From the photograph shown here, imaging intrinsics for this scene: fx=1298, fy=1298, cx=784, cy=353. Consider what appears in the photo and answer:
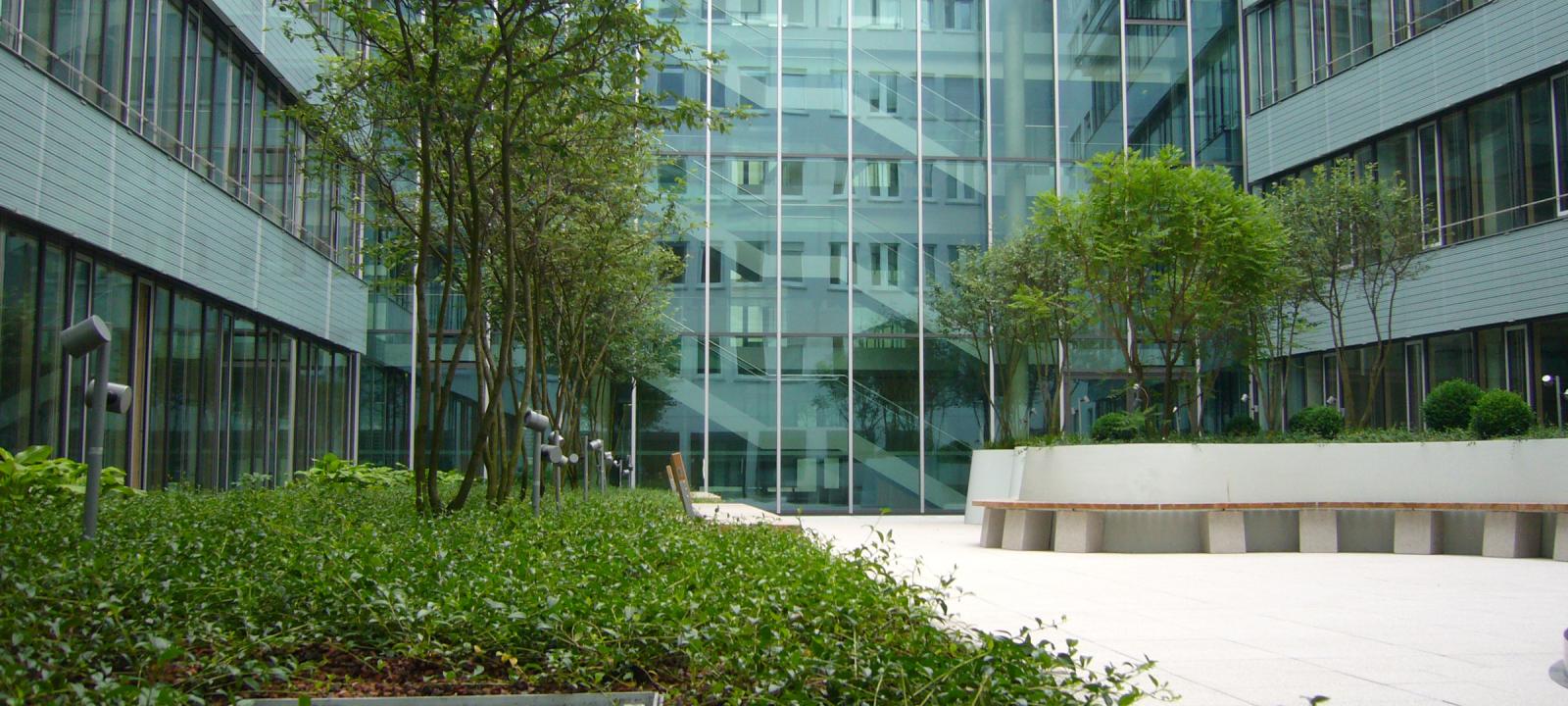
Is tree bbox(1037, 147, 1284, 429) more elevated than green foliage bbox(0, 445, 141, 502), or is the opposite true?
tree bbox(1037, 147, 1284, 429)

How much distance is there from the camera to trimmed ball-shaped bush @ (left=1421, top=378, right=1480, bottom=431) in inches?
620

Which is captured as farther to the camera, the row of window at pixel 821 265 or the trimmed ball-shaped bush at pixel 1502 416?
Result: the row of window at pixel 821 265

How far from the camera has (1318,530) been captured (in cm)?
1519

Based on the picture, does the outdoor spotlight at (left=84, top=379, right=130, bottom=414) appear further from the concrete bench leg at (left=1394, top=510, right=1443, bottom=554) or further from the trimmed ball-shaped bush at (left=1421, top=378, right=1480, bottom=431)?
the trimmed ball-shaped bush at (left=1421, top=378, right=1480, bottom=431)

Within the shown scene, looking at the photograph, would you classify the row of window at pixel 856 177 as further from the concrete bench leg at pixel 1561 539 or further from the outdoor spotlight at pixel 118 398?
the outdoor spotlight at pixel 118 398

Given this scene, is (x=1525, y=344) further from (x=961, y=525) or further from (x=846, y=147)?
(x=846, y=147)

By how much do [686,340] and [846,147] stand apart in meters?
5.88

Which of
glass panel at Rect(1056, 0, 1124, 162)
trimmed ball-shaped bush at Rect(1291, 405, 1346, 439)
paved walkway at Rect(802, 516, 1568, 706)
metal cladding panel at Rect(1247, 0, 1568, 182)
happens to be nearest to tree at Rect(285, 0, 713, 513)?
paved walkway at Rect(802, 516, 1568, 706)

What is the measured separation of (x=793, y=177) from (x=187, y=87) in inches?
596

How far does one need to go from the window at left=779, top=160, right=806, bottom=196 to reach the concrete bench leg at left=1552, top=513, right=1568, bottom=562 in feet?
62.4

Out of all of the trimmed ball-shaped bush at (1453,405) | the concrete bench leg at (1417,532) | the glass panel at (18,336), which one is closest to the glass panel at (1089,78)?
the trimmed ball-shaped bush at (1453,405)

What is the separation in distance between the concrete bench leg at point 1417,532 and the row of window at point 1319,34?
37.1 feet

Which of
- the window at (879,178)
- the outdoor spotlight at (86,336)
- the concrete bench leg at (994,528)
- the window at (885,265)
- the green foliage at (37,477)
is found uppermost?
the window at (879,178)

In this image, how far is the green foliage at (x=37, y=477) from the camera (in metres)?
11.1
